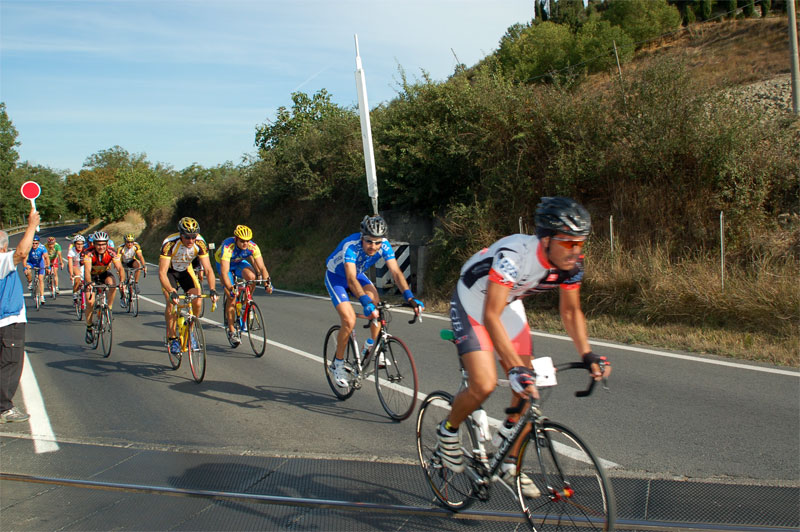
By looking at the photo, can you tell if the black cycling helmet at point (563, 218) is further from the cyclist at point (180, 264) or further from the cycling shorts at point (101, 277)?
the cycling shorts at point (101, 277)

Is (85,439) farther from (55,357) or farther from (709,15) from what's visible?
(709,15)

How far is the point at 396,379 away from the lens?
598cm

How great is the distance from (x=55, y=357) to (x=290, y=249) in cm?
1802

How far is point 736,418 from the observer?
5.24m

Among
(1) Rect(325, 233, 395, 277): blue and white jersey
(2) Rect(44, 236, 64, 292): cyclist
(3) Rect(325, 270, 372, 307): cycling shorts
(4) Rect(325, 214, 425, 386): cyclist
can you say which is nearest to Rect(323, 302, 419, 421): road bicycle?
(4) Rect(325, 214, 425, 386): cyclist

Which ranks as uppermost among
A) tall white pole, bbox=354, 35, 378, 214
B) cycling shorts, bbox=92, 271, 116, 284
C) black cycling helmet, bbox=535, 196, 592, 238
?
tall white pole, bbox=354, 35, 378, 214

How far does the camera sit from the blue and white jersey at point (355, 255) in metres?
6.16

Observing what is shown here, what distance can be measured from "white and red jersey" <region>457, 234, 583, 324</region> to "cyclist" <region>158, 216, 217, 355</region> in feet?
15.9

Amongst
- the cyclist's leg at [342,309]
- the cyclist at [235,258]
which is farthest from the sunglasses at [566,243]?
the cyclist at [235,258]

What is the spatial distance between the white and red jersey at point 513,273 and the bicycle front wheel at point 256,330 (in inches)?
225

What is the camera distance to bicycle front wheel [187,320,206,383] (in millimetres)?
7379

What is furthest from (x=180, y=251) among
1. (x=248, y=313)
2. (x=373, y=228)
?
(x=373, y=228)

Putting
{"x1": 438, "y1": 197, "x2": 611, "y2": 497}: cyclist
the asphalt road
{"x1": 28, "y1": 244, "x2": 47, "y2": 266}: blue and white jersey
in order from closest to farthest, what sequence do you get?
{"x1": 438, "y1": 197, "x2": 611, "y2": 497}: cyclist < the asphalt road < {"x1": 28, "y1": 244, "x2": 47, "y2": 266}: blue and white jersey

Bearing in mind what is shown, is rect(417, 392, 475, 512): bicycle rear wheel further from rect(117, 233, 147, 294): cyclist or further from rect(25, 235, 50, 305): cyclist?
rect(25, 235, 50, 305): cyclist
